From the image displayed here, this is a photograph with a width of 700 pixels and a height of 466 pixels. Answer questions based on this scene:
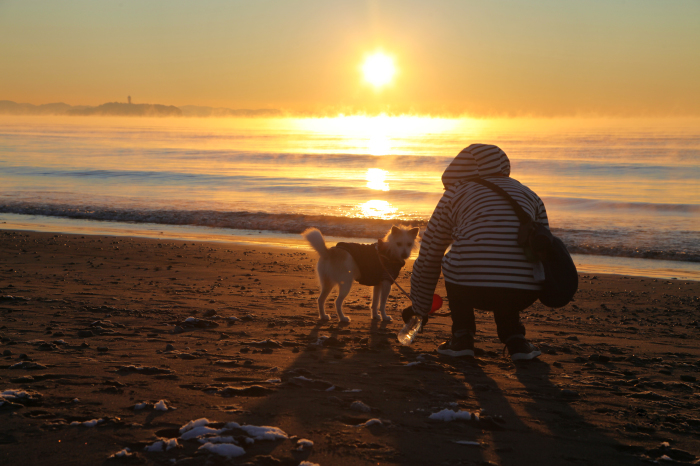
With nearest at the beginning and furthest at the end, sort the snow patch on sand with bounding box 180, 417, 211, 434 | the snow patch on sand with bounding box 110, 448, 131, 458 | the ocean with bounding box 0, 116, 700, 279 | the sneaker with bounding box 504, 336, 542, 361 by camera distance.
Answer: the snow patch on sand with bounding box 110, 448, 131, 458, the snow patch on sand with bounding box 180, 417, 211, 434, the sneaker with bounding box 504, 336, 542, 361, the ocean with bounding box 0, 116, 700, 279

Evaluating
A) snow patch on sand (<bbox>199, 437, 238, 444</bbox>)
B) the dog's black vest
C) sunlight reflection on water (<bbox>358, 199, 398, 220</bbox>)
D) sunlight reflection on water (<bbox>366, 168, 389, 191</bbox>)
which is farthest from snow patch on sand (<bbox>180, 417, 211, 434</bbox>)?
sunlight reflection on water (<bbox>366, 168, 389, 191</bbox>)

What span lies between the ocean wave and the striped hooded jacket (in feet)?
25.4

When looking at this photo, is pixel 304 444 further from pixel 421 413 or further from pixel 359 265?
pixel 359 265

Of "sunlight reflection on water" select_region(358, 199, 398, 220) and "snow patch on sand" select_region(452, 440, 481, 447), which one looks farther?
"sunlight reflection on water" select_region(358, 199, 398, 220)

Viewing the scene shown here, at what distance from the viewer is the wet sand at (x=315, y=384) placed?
2484 mm

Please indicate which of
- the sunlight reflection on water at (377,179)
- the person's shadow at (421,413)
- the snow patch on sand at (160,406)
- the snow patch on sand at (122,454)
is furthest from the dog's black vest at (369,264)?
the sunlight reflection on water at (377,179)

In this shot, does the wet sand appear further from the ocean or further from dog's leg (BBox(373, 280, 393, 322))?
the ocean

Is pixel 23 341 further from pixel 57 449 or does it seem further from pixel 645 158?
pixel 645 158

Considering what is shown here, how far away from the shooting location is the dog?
19.0 ft

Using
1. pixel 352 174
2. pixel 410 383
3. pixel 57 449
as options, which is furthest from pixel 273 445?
pixel 352 174

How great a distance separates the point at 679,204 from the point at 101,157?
38732mm

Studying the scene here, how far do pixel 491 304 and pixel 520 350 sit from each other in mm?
500

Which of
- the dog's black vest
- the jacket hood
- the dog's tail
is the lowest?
the dog's black vest

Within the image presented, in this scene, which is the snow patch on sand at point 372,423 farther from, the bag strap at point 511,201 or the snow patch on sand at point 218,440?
the bag strap at point 511,201
